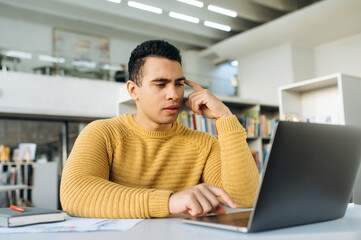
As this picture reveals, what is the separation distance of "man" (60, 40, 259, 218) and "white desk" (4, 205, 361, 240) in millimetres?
251

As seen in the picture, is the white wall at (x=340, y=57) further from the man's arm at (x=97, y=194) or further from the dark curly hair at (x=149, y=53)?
the man's arm at (x=97, y=194)

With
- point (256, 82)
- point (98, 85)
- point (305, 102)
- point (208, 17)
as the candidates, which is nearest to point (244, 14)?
point (208, 17)

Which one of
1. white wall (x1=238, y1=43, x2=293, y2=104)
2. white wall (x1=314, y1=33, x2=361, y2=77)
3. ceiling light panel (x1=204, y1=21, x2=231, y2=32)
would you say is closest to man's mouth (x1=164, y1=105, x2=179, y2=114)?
white wall (x1=238, y1=43, x2=293, y2=104)

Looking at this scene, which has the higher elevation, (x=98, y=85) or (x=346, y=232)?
(x=98, y=85)

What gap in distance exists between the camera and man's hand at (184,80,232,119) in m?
1.29

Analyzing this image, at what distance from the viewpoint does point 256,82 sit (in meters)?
7.84

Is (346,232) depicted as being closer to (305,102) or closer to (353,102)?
(353,102)

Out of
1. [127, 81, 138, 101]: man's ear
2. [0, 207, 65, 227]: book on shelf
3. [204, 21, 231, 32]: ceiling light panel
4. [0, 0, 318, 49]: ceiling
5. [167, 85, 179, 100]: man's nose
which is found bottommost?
[0, 207, 65, 227]: book on shelf

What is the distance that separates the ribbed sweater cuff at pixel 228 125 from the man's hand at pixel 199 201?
0.41m

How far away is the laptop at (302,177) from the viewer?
60 cm

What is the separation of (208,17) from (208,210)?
6.98m

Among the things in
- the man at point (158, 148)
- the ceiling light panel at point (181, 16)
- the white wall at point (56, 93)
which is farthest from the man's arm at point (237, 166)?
the ceiling light panel at point (181, 16)

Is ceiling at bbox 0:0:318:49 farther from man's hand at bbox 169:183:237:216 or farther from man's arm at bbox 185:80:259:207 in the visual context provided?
man's hand at bbox 169:183:237:216

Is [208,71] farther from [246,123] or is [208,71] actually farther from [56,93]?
[246,123]
